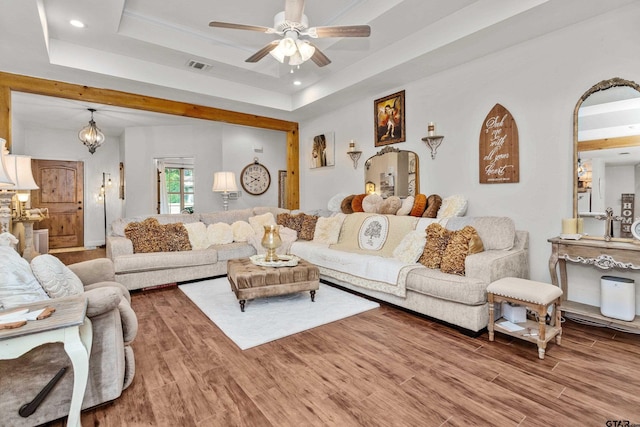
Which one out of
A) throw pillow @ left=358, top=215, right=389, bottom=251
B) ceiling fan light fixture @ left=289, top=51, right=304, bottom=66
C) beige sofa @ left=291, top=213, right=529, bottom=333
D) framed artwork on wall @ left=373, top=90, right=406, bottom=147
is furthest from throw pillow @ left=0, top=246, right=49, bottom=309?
framed artwork on wall @ left=373, top=90, right=406, bottom=147

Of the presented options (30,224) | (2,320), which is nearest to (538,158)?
(2,320)

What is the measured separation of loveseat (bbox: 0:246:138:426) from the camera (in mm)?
1598

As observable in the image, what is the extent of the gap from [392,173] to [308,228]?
1.55m

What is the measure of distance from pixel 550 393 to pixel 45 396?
277 cm

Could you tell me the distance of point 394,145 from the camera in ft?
15.4

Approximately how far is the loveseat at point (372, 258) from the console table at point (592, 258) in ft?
0.98

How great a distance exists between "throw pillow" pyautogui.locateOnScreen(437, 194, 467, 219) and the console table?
98 cm

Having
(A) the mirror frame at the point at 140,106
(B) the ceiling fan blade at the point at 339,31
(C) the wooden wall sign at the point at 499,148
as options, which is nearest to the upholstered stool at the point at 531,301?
(C) the wooden wall sign at the point at 499,148

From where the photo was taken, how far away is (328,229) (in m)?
4.95

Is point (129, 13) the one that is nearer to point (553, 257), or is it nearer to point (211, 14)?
point (211, 14)

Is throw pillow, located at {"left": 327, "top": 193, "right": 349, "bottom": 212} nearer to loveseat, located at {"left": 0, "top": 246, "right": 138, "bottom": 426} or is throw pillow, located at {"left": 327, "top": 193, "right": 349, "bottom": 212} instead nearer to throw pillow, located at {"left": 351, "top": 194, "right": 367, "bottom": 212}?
throw pillow, located at {"left": 351, "top": 194, "right": 367, "bottom": 212}

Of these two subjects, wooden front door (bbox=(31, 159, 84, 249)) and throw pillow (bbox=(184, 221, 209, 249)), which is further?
wooden front door (bbox=(31, 159, 84, 249))

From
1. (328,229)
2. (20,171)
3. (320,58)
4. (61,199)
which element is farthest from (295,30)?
(61,199)

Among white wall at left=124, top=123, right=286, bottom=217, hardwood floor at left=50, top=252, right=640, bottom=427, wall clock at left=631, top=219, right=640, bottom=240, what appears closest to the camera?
hardwood floor at left=50, top=252, right=640, bottom=427
